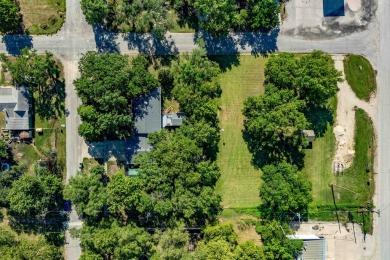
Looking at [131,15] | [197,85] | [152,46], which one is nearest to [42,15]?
[131,15]

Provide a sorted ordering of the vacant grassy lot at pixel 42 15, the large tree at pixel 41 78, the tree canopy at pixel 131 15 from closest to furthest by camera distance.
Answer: the tree canopy at pixel 131 15 < the large tree at pixel 41 78 < the vacant grassy lot at pixel 42 15

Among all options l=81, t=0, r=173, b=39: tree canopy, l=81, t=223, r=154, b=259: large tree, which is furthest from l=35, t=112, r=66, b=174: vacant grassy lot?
l=81, t=0, r=173, b=39: tree canopy

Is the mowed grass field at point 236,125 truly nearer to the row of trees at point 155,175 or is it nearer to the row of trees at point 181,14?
the row of trees at point 155,175

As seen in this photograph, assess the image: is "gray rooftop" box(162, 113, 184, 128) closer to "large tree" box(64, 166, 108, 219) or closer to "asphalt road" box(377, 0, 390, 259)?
"large tree" box(64, 166, 108, 219)

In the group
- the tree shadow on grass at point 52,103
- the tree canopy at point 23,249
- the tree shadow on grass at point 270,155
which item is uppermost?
the tree shadow on grass at point 52,103

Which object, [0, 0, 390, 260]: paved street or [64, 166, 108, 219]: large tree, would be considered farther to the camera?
[0, 0, 390, 260]: paved street

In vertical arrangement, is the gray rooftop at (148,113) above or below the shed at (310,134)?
A: above

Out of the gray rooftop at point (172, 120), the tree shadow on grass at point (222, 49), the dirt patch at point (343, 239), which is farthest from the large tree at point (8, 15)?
the dirt patch at point (343, 239)
